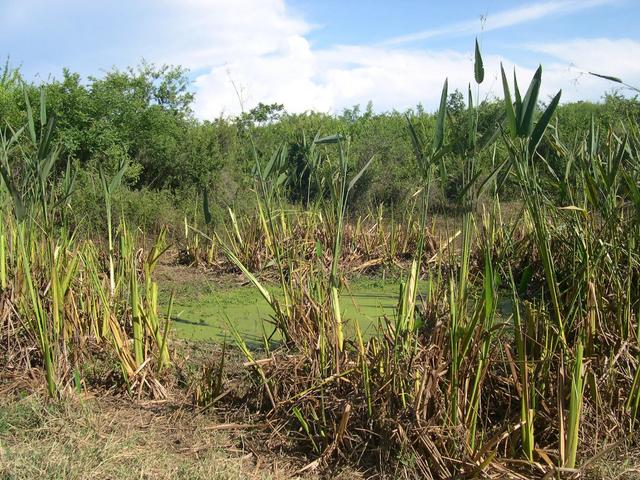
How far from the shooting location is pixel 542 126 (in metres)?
2.65

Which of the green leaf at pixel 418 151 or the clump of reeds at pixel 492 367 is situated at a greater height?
the green leaf at pixel 418 151

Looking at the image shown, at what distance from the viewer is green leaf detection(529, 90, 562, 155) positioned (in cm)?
263

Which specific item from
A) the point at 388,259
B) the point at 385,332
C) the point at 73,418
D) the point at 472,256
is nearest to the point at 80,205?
the point at 388,259

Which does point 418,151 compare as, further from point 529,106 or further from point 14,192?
point 14,192

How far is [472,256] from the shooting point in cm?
757

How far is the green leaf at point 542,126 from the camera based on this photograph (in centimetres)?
263

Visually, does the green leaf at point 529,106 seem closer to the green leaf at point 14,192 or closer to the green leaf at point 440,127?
the green leaf at point 440,127

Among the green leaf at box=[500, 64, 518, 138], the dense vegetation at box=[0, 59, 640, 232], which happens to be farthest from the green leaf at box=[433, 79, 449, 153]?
the dense vegetation at box=[0, 59, 640, 232]

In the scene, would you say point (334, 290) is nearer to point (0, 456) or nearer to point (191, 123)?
point (0, 456)

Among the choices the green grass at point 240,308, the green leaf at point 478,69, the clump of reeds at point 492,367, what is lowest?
the green grass at point 240,308

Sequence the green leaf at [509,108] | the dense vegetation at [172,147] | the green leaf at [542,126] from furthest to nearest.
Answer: the dense vegetation at [172,147] → the green leaf at [542,126] → the green leaf at [509,108]

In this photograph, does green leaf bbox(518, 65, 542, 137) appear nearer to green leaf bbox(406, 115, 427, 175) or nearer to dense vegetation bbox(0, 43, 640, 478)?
dense vegetation bbox(0, 43, 640, 478)

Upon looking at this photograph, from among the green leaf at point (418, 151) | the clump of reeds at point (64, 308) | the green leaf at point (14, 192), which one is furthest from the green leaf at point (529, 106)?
the green leaf at point (14, 192)

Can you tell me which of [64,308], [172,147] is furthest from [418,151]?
[172,147]
